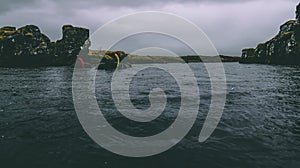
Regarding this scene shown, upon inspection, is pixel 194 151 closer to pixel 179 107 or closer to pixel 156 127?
pixel 156 127

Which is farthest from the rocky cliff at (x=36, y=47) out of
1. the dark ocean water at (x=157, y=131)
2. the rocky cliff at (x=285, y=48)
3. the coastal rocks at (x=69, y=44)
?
the rocky cliff at (x=285, y=48)

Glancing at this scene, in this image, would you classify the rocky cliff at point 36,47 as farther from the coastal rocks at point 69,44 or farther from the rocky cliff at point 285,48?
the rocky cliff at point 285,48

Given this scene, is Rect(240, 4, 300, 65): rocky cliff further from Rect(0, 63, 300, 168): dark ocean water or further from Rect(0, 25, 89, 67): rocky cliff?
Rect(0, 25, 89, 67): rocky cliff

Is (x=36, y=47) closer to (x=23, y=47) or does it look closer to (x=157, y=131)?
(x=23, y=47)

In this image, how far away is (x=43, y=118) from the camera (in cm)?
1642

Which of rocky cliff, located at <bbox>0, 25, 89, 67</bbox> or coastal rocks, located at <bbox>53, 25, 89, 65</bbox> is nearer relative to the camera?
rocky cliff, located at <bbox>0, 25, 89, 67</bbox>

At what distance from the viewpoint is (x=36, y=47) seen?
13062 centimetres

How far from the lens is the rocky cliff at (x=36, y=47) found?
12300 centimetres

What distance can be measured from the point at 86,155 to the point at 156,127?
578cm

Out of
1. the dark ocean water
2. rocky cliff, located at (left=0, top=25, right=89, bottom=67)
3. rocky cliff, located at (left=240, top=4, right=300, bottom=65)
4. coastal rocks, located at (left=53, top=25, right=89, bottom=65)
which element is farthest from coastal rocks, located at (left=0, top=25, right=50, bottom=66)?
rocky cliff, located at (left=240, top=4, right=300, bottom=65)

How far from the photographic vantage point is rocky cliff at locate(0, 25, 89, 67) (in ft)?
404

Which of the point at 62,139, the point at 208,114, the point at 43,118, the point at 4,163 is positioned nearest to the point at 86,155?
the point at 62,139

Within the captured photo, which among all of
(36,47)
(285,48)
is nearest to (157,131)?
(36,47)

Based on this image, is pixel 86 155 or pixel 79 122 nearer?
pixel 86 155
